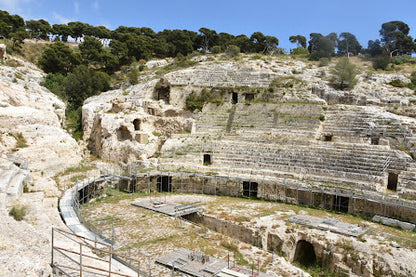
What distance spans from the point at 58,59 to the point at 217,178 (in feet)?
103

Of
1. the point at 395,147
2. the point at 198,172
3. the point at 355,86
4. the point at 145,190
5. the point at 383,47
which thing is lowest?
the point at 145,190

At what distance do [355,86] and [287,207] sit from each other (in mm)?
15535

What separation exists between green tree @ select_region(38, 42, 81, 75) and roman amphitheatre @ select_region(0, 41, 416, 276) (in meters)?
15.3

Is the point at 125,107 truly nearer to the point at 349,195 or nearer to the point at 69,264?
the point at 349,195

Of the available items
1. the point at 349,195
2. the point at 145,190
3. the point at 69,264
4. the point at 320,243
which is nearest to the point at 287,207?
the point at 349,195

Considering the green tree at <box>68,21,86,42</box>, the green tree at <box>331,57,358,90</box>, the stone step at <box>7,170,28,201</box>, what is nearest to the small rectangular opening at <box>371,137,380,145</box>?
the green tree at <box>331,57,358,90</box>

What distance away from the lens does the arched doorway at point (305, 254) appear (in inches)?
480

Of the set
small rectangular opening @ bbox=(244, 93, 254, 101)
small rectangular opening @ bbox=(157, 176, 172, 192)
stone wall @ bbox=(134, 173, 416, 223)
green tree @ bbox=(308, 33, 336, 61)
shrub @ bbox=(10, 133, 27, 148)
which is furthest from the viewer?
green tree @ bbox=(308, 33, 336, 61)

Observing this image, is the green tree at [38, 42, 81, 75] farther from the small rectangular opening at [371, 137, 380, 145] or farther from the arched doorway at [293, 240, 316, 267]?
the arched doorway at [293, 240, 316, 267]

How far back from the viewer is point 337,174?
16.4 meters

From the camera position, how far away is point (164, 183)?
65.2ft

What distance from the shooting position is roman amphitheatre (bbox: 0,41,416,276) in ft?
30.4

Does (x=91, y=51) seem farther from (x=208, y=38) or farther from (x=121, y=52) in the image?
(x=208, y=38)

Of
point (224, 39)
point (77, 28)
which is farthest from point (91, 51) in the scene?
point (224, 39)
